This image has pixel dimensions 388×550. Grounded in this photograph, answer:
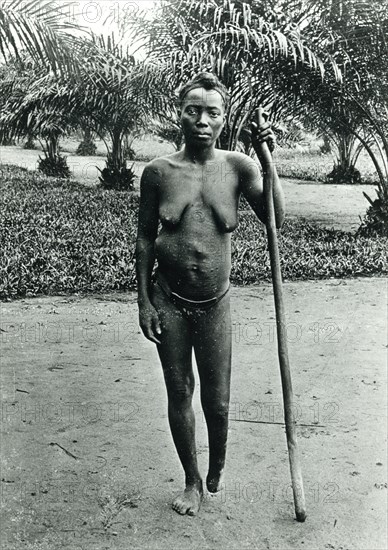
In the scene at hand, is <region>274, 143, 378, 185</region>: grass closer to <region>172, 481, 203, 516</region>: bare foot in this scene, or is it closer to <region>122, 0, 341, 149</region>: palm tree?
<region>122, 0, 341, 149</region>: palm tree

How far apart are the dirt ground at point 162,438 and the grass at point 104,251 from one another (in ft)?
2.78

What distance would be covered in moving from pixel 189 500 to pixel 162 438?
2.36 ft

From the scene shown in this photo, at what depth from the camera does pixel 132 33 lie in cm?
1022

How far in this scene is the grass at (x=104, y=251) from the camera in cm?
646

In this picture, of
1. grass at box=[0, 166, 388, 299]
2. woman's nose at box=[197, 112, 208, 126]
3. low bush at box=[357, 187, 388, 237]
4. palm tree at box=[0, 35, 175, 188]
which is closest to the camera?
woman's nose at box=[197, 112, 208, 126]

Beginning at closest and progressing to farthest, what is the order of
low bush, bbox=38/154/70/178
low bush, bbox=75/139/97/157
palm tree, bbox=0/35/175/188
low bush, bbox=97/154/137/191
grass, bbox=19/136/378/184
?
palm tree, bbox=0/35/175/188 < low bush, bbox=97/154/137/191 < low bush, bbox=38/154/70/178 < grass, bbox=19/136/378/184 < low bush, bbox=75/139/97/157

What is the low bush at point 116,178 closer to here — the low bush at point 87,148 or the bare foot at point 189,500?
the low bush at point 87,148

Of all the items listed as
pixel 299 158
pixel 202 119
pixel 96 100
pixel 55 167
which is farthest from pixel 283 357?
pixel 299 158

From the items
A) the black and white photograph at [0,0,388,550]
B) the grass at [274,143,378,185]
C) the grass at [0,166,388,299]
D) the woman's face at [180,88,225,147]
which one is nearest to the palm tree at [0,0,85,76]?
the black and white photograph at [0,0,388,550]

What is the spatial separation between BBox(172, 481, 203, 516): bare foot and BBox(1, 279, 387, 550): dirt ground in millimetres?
35

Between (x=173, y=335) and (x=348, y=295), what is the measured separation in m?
4.07

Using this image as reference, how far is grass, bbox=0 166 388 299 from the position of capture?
6.46 m

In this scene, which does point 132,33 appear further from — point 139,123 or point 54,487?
point 54,487

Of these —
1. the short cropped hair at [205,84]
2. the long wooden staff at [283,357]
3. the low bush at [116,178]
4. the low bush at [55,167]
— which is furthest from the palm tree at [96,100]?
the long wooden staff at [283,357]
